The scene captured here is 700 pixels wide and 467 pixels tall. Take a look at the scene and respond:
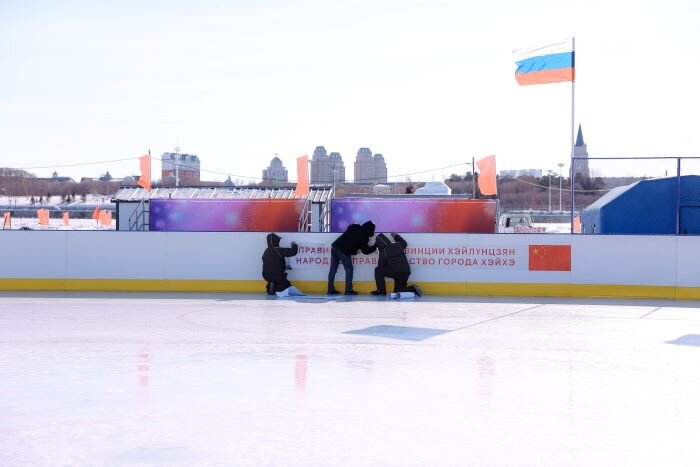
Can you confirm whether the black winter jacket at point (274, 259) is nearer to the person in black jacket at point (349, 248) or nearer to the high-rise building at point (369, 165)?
the person in black jacket at point (349, 248)

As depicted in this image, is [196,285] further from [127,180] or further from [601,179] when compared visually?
[127,180]

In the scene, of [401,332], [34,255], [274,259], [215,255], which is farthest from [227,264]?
[401,332]

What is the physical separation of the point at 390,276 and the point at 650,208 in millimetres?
6974

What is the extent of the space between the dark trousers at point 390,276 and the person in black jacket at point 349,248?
0.45 meters

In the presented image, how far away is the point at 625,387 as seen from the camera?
7695 millimetres

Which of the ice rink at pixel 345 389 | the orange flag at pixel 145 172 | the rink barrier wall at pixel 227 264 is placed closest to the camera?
the ice rink at pixel 345 389

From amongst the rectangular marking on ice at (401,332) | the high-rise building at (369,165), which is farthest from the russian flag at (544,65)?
the high-rise building at (369,165)

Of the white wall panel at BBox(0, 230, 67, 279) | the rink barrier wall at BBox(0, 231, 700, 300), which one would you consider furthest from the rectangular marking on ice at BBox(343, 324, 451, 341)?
the white wall panel at BBox(0, 230, 67, 279)

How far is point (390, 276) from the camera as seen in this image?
55.7ft

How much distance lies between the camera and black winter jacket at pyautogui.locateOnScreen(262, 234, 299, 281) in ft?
56.0

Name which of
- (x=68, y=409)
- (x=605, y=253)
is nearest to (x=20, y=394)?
(x=68, y=409)

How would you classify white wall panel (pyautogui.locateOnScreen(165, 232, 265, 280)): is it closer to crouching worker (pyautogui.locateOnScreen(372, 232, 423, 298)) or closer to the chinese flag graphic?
crouching worker (pyautogui.locateOnScreen(372, 232, 423, 298))

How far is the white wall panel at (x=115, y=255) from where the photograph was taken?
Answer: 58.4 ft

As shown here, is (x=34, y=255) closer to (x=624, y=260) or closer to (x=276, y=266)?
(x=276, y=266)
